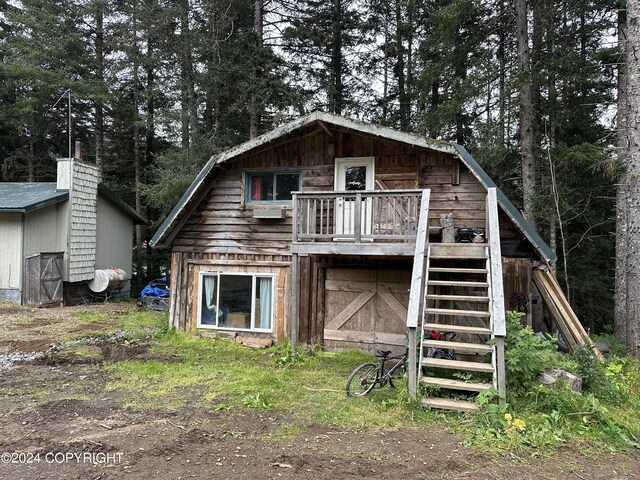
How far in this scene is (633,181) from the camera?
24.3ft

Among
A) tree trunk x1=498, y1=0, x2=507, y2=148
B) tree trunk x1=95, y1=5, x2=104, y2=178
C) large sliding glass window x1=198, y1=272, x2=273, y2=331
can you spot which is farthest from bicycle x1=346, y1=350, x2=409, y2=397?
tree trunk x1=95, y1=5, x2=104, y2=178

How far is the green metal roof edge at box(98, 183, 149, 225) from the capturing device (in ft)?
55.2

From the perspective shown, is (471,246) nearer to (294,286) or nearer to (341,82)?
(294,286)

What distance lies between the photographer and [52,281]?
1435 centimetres

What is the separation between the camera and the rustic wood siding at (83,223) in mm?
15148

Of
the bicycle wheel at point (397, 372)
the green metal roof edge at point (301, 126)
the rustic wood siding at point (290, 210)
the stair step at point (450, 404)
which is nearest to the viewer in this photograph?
the stair step at point (450, 404)

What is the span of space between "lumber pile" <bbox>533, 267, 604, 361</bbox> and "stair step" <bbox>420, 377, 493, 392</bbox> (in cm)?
342

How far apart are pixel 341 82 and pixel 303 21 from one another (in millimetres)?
3144

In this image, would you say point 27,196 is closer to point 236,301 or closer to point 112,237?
point 112,237

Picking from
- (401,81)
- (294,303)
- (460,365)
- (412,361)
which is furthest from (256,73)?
(460,365)

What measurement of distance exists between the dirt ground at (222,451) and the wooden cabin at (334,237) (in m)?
3.21

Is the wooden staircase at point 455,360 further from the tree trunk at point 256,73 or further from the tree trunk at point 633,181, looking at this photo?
the tree trunk at point 256,73

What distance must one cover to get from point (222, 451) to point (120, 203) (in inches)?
637

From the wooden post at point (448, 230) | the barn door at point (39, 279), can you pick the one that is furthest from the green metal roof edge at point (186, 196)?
the barn door at point (39, 279)
